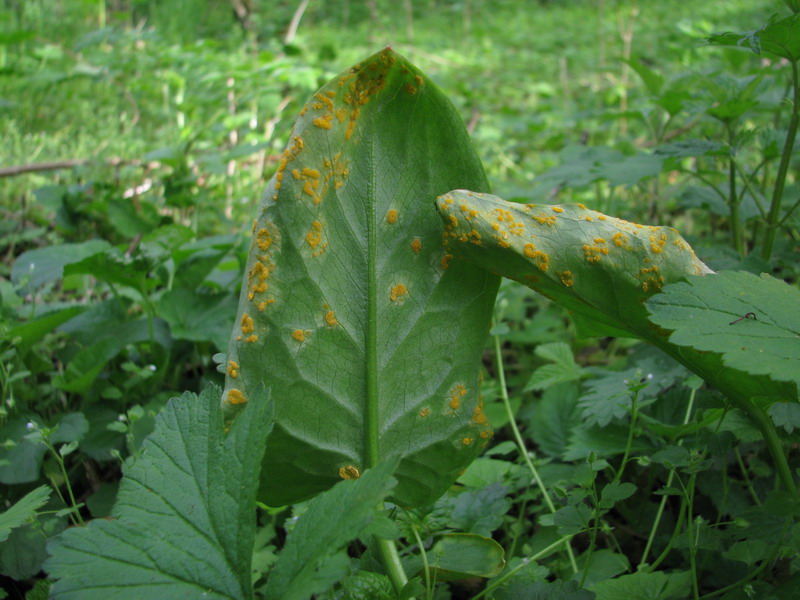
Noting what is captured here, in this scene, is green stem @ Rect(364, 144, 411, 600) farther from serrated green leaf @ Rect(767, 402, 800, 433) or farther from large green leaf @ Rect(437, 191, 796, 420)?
serrated green leaf @ Rect(767, 402, 800, 433)

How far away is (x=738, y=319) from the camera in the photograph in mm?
824

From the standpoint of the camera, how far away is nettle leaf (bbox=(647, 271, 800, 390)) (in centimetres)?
76

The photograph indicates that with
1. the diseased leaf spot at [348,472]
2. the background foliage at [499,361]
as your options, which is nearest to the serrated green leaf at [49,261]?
the background foliage at [499,361]

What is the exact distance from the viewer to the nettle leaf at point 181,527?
29.2 inches

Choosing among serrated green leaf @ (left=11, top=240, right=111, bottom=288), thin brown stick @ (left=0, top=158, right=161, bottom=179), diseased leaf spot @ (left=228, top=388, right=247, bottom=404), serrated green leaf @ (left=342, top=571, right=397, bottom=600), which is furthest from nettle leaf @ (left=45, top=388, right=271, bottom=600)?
thin brown stick @ (left=0, top=158, right=161, bottom=179)

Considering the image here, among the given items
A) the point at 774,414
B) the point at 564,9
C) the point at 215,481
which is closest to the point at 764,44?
the point at 774,414

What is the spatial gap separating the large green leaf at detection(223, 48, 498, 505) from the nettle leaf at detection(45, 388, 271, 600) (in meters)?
0.09

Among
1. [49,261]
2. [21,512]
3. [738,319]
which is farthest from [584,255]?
[49,261]

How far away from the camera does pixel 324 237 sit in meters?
0.94

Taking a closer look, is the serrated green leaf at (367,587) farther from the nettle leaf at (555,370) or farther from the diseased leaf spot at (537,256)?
the nettle leaf at (555,370)

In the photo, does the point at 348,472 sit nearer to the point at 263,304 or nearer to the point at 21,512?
the point at 263,304

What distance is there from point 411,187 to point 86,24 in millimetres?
5365

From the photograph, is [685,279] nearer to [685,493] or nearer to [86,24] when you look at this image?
[685,493]

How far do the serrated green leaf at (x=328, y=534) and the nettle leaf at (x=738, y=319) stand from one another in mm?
405
